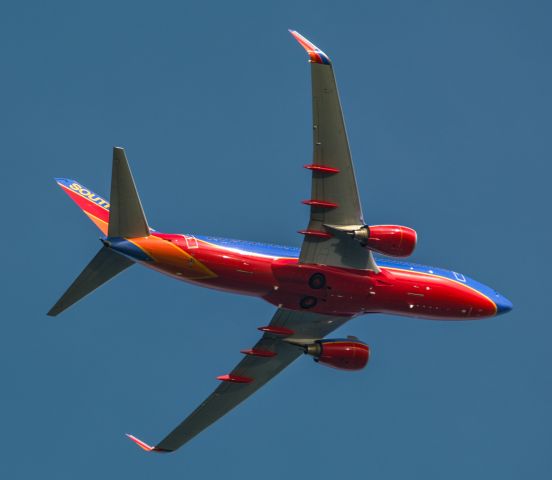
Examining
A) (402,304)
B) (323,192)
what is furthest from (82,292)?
(402,304)

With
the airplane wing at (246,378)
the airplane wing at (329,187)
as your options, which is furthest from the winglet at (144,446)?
the airplane wing at (329,187)

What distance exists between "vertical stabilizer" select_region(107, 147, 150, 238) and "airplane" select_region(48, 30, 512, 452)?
5cm

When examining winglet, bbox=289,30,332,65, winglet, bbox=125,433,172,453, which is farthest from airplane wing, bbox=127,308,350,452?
winglet, bbox=289,30,332,65

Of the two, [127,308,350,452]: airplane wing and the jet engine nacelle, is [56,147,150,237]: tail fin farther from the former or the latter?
[127,308,350,452]: airplane wing

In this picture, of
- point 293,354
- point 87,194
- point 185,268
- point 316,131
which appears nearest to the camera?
point 316,131

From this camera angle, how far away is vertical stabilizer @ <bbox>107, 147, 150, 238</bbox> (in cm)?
5406

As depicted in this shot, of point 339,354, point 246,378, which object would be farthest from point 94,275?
point 339,354

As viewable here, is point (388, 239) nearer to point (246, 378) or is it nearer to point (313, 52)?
point (313, 52)

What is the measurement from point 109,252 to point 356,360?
1475cm

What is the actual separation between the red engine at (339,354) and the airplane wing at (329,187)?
5.06 metres

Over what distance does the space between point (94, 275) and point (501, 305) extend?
21787 millimetres

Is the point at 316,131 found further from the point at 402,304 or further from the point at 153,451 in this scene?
the point at 153,451

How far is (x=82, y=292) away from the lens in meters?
57.8

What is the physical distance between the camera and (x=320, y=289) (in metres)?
60.4
